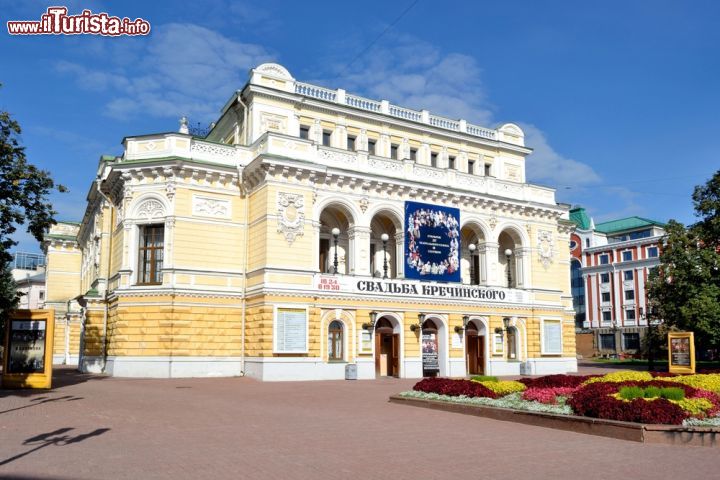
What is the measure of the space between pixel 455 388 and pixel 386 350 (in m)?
17.8

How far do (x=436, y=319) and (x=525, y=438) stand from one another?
2437cm

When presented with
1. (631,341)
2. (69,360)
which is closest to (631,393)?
(69,360)

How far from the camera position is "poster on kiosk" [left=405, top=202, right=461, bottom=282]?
124ft

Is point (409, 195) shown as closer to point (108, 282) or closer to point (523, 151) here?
point (523, 151)

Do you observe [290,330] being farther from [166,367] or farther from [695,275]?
[695,275]

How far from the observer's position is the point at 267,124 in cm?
3712

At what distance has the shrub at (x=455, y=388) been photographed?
1922 centimetres

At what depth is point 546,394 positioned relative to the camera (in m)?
18.0

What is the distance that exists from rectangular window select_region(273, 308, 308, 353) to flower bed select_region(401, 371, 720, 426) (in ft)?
40.7

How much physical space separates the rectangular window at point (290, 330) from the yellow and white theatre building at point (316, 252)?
0.24ft

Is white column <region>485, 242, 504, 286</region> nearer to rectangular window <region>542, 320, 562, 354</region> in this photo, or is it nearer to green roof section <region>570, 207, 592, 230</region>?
rectangular window <region>542, 320, 562, 354</region>

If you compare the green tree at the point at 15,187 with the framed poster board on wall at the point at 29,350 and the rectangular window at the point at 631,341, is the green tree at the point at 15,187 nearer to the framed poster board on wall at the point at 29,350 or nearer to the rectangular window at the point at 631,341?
the framed poster board on wall at the point at 29,350

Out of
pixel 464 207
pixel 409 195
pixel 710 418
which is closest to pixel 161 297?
pixel 409 195

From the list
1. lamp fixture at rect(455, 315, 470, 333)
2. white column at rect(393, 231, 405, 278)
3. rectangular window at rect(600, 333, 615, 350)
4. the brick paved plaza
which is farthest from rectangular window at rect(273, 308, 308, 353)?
rectangular window at rect(600, 333, 615, 350)
